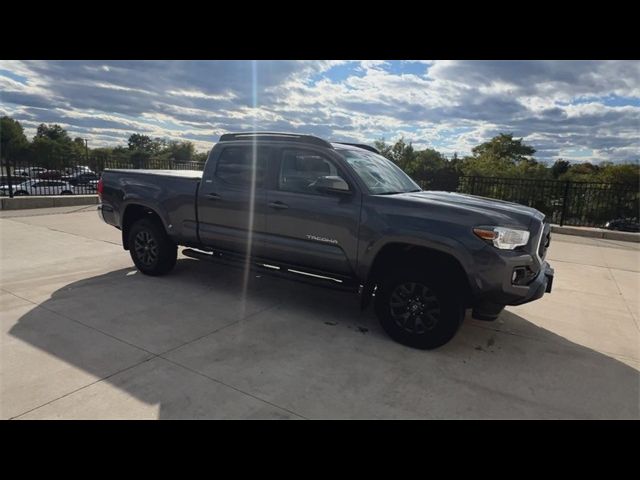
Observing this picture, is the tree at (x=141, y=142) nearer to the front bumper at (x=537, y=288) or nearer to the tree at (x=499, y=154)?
the tree at (x=499, y=154)

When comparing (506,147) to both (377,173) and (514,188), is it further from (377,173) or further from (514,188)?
(377,173)

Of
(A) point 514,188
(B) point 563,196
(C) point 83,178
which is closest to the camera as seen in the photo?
(B) point 563,196

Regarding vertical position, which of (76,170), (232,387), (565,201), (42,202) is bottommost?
(232,387)

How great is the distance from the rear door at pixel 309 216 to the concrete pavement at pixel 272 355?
0.70 m

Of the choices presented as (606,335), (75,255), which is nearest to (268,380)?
(606,335)

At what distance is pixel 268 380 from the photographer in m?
3.20

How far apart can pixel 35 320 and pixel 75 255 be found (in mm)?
3044

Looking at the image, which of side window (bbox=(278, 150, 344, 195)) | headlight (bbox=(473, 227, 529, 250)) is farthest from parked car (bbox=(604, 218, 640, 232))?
side window (bbox=(278, 150, 344, 195))

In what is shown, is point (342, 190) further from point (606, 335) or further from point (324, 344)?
point (606, 335)

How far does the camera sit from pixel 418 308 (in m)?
3.83

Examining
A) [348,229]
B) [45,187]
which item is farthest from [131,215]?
[45,187]

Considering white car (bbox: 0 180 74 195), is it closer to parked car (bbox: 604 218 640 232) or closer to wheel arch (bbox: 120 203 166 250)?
wheel arch (bbox: 120 203 166 250)

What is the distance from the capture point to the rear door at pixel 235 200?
477 cm

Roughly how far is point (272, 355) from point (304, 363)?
31cm
